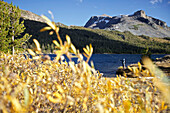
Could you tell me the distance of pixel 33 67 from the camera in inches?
125

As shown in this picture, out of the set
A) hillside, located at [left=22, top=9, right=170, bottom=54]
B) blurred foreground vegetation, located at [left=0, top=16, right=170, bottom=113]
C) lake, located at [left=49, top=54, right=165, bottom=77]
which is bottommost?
blurred foreground vegetation, located at [left=0, top=16, right=170, bottom=113]

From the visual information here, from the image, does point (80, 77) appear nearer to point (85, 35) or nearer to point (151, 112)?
point (151, 112)

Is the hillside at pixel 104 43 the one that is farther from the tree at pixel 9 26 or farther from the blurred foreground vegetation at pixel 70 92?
the blurred foreground vegetation at pixel 70 92

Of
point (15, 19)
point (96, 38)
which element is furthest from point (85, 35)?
point (15, 19)

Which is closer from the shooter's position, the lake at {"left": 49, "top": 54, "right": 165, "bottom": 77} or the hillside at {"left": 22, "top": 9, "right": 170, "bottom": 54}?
the lake at {"left": 49, "top": 54, "right": 165, "bottom": 77}

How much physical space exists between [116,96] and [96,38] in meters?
184

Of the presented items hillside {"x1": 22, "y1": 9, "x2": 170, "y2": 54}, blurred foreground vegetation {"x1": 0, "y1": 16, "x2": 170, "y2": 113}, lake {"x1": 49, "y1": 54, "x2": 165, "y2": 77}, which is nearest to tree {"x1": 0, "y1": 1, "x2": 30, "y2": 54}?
lake {"x1": 49, "y1": 54, "x2": 165, "y2": 77}

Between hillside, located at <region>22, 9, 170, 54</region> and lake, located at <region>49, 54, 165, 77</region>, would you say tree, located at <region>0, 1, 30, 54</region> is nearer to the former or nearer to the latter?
lake, located at <region>49, 54, 165, 77</region>

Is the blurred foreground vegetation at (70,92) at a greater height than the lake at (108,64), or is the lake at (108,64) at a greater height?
the lake at (108,64)

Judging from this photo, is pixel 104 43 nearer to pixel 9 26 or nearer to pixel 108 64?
pixel 108 64

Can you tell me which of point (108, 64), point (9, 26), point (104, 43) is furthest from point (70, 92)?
point (104, 43)

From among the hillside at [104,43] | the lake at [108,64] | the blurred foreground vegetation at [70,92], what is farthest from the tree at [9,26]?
the hillside at [104,43]

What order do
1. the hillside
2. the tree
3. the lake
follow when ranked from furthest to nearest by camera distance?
1. the hillside
2. the lake
3. the tree

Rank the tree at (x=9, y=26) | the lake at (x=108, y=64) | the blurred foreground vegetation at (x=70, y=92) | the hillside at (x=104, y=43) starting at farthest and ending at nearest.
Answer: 1. the hillside at (x=104, y=43)
2. the lake at (x=108, y=64)
3. the tree at (x=9, y=26)
4. the blurred foreground vegetation at (x=70, y=92)
